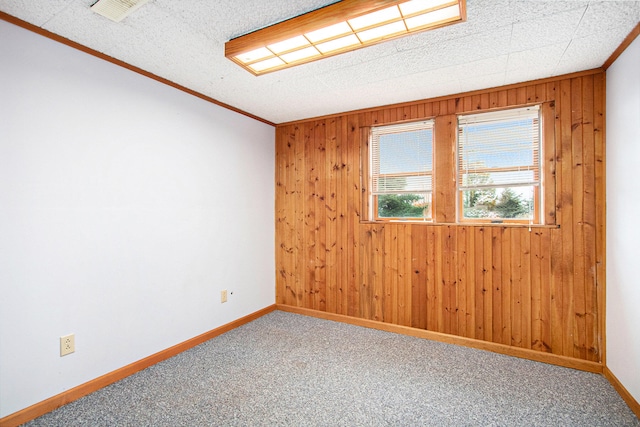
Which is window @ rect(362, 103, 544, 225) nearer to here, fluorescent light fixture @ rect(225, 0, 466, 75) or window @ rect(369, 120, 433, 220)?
window @ rect(369, 120, 433, 220)

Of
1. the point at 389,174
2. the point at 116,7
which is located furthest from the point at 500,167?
the point at 116,7

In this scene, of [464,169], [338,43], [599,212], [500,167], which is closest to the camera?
[338,43]

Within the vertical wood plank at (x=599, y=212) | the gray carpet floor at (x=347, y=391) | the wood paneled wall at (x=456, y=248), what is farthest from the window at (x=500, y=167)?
the gray carpet floor at (x=347, y=391)

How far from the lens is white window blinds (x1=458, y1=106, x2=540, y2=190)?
272cm

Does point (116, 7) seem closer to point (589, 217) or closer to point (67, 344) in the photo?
point (67, 344)

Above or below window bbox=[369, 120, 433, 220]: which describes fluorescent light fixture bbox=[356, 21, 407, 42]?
above

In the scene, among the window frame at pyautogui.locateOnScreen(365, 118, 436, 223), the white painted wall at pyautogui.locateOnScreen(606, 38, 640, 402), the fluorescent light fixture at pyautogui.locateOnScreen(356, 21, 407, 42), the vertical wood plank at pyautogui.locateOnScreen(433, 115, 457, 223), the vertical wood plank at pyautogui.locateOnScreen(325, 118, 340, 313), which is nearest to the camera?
the fluorescent light fixture at pyautogui.locateOnScreen(356, 21, 407, 42)

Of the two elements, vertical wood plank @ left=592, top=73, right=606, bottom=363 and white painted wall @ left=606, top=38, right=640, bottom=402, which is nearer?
white painted wall @ left=606, top=38, right=640, bottom=402

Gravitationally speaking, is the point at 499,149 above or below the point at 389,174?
above

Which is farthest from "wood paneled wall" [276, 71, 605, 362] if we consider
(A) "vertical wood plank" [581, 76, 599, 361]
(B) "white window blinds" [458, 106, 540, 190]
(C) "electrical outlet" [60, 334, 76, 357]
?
(C) "electrical outlet" [60, 334, 76, 357]

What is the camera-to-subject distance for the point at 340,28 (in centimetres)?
187

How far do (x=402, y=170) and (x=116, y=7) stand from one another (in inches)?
104

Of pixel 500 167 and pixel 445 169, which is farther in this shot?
pixel 445 169

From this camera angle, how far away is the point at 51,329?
198cm
